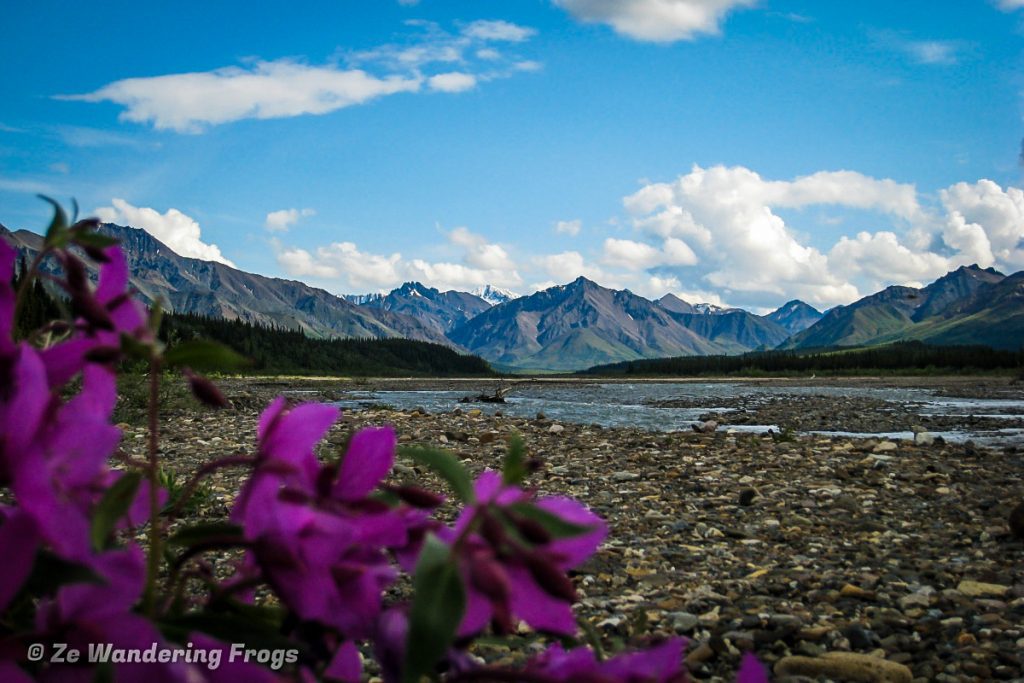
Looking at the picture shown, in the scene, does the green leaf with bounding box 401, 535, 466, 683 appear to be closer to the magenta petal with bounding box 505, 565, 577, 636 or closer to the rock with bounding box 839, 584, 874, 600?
the magenta petal with bounding box 505, 565, 577, 636

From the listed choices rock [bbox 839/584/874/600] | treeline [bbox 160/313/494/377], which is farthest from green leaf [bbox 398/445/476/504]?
treeline [bbox 160/313/494/377]

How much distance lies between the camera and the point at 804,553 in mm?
6559

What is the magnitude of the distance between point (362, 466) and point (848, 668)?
4.08m

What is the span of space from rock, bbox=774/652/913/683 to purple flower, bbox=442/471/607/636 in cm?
387

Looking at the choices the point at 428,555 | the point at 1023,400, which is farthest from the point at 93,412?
the point at 1023,400

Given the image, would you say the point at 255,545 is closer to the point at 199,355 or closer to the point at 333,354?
the point at 199,355

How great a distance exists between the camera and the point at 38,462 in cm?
62

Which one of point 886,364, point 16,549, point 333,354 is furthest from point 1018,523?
point 333,354

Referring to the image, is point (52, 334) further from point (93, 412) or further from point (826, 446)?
point (826, 446)

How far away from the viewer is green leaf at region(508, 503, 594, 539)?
27.0 inches

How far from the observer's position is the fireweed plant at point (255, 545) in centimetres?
62

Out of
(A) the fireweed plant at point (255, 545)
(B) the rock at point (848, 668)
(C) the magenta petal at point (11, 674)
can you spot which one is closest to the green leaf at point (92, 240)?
(A) the fireweed plant at point (255, 545)

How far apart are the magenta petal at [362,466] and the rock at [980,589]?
5.82 metres

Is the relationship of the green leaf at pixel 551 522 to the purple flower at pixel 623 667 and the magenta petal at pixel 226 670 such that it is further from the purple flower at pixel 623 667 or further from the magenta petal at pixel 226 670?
the magenta petal at pixel 226 670
